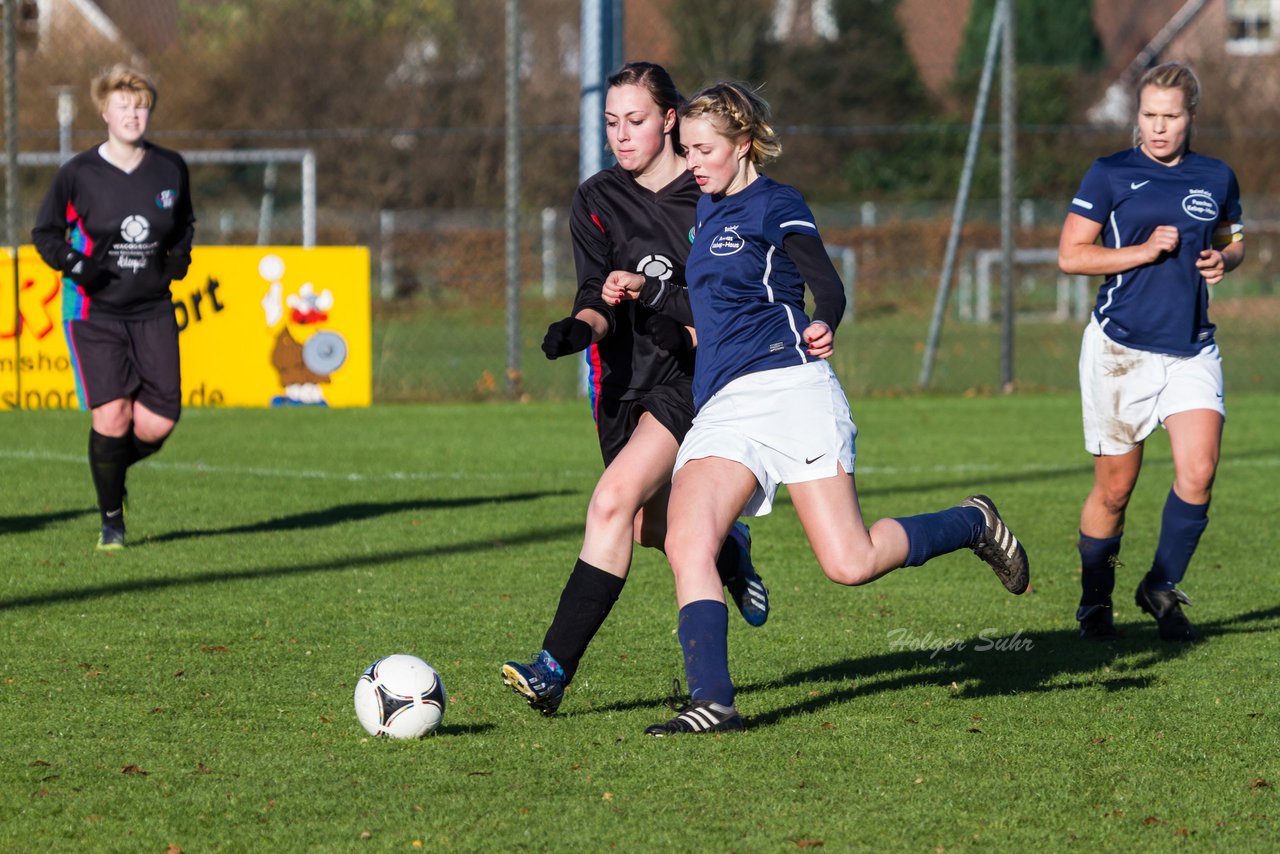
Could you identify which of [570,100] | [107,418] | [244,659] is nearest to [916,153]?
[570,100]

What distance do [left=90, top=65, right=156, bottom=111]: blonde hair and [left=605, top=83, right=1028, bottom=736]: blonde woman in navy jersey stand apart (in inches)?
158

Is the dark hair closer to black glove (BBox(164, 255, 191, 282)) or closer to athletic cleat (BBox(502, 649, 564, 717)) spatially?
athletic cleat (BBox(502, 649, 564, 717))

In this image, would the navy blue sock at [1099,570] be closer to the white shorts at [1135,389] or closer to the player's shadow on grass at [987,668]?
the player's shadow on grass at [987,668]

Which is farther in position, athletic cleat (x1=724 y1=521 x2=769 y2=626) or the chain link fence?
the chain link fence

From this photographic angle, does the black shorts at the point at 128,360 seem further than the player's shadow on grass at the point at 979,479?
No

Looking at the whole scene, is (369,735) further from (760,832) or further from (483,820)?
(760,832)

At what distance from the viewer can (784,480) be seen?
4609mm

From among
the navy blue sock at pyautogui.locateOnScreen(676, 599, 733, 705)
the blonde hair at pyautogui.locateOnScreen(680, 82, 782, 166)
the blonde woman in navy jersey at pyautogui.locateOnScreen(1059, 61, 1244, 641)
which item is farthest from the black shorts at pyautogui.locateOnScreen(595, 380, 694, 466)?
the blonde woman in navy jersey at pyautogui.locateOnScreen(1059, 61, 1244, 641)

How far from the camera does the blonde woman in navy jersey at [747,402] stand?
179 inches

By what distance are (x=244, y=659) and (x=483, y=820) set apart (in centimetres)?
203

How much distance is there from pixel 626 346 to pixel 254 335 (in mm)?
9497

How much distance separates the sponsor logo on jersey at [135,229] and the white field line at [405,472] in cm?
271

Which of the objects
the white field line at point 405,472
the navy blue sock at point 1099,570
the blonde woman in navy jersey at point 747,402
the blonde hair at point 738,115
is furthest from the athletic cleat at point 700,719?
the white field line at point 405,472

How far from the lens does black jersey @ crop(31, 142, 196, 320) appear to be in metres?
8.12
